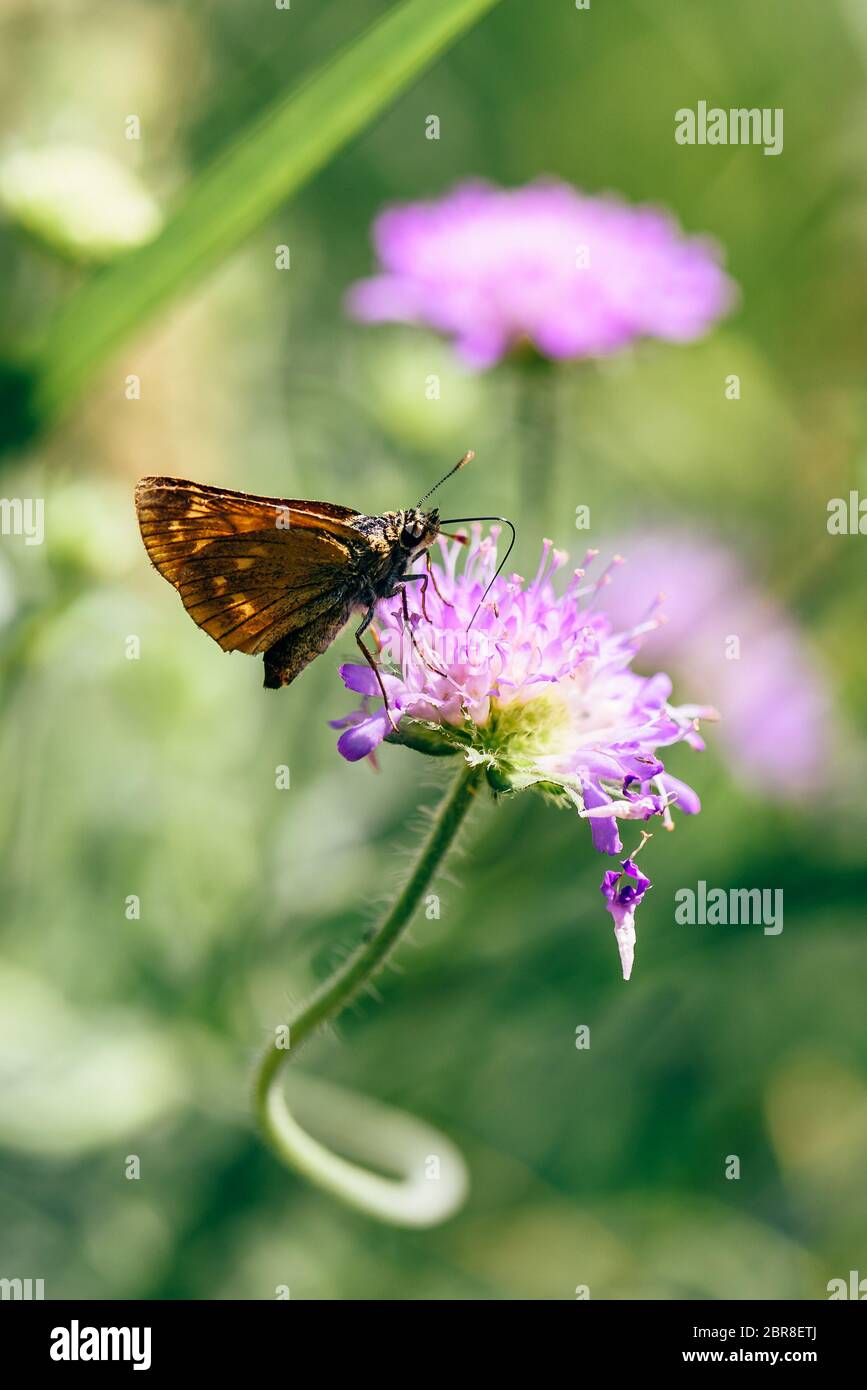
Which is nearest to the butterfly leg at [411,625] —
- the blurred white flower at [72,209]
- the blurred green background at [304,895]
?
the blurred green background at [304,895]

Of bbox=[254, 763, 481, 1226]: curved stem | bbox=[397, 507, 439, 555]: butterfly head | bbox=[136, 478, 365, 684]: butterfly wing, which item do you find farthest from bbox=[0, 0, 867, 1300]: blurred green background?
bbox=[397, 507, 439, 555]: butterfly head

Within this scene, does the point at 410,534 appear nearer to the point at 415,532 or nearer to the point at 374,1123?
the point at 415,532

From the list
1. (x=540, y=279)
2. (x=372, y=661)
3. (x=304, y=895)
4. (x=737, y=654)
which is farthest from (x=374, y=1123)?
(x=540, y=279)

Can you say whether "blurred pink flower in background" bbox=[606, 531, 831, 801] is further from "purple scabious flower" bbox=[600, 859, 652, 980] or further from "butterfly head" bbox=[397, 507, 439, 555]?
"purple scabious flower" bbox=[600, 859, 652, 980]

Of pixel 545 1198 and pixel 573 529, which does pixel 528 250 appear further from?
pixel 545 1198

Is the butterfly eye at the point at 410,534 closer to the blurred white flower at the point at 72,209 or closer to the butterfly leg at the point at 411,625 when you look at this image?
the butterfly leg at the point at 411,625
